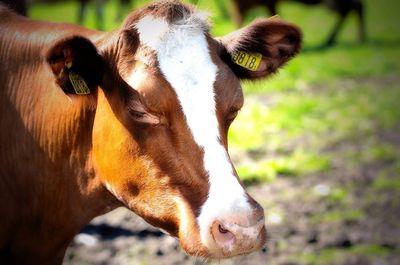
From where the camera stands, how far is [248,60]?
379 cm

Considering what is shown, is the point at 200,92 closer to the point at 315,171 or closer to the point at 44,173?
the point at 44,173

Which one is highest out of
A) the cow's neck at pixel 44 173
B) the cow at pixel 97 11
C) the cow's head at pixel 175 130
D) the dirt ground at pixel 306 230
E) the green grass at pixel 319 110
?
the cow's head at pixel 175 130

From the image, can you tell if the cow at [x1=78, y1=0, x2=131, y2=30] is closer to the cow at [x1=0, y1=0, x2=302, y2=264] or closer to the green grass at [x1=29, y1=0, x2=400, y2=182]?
the green grass at [x1=29, y1=0, x2=400, y2=182]

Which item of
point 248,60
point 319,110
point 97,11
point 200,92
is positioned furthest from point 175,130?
point 97,11

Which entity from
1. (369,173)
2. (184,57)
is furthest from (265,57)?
(369,173)

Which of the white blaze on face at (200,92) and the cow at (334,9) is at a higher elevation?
→ the white blaze on face at (200,92)

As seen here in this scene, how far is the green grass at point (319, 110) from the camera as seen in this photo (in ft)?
25.2

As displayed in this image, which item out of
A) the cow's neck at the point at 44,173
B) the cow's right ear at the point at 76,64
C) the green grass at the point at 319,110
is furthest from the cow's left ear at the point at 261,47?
the cow's neck at the point at 44,173

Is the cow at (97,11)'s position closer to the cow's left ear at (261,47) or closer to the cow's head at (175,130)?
the cow's left ear at (261,47)

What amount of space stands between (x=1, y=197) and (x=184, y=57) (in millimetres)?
1332

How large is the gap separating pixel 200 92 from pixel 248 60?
0.64 meters

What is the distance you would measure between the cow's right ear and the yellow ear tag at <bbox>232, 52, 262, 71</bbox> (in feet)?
2.42

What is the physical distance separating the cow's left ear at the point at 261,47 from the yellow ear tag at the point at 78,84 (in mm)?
735

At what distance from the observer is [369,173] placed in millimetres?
7359
